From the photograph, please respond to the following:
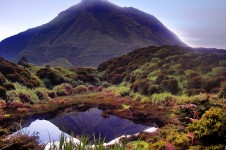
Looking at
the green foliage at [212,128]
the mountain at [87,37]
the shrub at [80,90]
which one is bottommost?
the shrub at [80,90]

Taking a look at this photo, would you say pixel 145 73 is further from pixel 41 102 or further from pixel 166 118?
pixel 166 118

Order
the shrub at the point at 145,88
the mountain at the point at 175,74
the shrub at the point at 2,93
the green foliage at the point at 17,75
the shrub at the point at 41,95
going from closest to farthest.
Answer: the shrub at the point at 2,93 < the mountain at the point at 175,74 < the shrub at the point at 145,88 < the shrub at the point at 41,95 < the green foliage at the point at 17,75

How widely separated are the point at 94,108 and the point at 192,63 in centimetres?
1199

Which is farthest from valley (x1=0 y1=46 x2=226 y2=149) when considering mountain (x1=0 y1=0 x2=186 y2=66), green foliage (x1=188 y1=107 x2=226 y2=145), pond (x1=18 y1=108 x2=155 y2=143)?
mountain (x1=0 y1=0 x2=186 y2=66)

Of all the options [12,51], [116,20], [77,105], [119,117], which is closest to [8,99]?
[77,105]

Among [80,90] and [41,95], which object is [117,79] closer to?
[80,90]

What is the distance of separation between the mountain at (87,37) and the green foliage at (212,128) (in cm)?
9029

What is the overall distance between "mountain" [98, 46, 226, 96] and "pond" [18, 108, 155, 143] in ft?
19.9

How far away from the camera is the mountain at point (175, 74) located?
22581mm

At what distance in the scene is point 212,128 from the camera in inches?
295

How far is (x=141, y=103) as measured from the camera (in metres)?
23.3

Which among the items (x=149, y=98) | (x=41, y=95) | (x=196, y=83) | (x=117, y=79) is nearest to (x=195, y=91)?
(x=196, y=83)

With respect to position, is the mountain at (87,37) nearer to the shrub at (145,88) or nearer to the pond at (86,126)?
the shrub at (145,88)

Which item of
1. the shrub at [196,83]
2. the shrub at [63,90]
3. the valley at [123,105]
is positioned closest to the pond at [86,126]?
the valley at [123,105]
